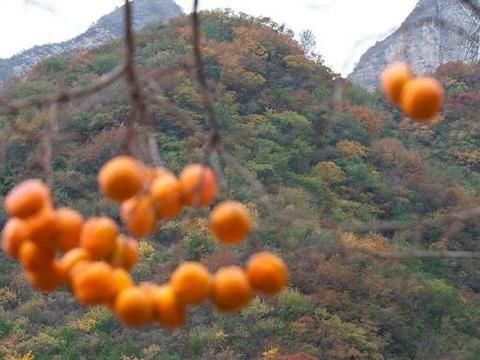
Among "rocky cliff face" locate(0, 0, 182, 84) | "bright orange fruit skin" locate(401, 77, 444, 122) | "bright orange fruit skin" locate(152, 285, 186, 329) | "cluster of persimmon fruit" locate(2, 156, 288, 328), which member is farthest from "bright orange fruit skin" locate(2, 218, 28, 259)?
"rocky cliff face" locate(0, 0, 182, 84)

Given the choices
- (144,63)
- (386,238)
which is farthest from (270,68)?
(386,238)

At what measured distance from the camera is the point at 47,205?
67 cm

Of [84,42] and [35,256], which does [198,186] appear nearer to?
[35,256]

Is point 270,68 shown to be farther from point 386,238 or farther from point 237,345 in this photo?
point 237,345

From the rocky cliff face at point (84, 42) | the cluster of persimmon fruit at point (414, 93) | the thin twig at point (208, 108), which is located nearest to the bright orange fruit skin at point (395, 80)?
the cluster of persimmon fruit at point (414, 93)

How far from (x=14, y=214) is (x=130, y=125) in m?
0.11

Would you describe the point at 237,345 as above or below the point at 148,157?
above

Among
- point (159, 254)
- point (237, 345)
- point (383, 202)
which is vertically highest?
point (383, 202)

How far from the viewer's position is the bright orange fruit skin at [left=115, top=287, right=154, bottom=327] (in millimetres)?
615

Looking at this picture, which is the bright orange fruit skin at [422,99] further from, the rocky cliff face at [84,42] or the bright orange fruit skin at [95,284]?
the rocky cliff face at [84,42]

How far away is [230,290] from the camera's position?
0.64 m

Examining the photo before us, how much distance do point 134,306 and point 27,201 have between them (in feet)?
0.39

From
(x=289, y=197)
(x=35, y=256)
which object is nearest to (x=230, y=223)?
(x=35, y=256)

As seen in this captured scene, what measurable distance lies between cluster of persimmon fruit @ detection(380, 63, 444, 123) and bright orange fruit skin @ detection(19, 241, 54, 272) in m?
0.29
